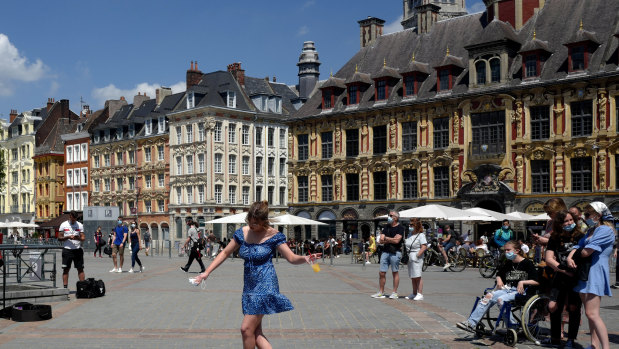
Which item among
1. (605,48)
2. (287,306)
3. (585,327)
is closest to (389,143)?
(605,48)

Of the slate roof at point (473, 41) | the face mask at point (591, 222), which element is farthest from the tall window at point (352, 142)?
the face mask at point (591, 222)

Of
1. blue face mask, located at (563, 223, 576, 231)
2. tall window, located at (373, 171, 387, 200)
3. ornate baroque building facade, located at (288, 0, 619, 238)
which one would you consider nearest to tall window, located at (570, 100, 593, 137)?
ornate baroque building facade, located at (288, 0, 619, 238)

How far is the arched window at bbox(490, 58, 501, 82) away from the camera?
38.6 meters

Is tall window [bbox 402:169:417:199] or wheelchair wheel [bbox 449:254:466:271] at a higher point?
tall window [bbox 402:169:417:199]

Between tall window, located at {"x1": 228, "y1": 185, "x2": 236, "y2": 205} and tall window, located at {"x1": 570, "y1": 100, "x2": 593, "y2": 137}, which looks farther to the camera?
tall window, located at {"x1": 228, "y1": 185, "x2": 236, "y2": 205}

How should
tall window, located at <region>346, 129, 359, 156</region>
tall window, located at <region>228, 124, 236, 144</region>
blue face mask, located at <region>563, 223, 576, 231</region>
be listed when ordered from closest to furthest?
blue face mask, located at <region>563, 223, 576, 231</region> < tall window, located at <region>346, 129, 359, 156</region> < tall window, located at <region>228, 124, 236, 144</region>

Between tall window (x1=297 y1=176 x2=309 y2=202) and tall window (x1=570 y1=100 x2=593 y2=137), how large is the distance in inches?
700

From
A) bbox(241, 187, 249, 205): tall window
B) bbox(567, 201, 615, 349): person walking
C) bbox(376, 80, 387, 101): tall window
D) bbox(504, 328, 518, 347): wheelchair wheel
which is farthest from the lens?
bbox(241, 187, 249, 205): tall window

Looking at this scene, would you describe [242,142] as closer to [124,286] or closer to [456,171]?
[456,171]

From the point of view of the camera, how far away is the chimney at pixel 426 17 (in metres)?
46.0

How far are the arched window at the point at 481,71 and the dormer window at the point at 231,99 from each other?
25106 millimetres

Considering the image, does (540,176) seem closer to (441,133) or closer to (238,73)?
(441,133)

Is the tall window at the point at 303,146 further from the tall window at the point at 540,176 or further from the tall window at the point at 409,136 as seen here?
the tall window at the point at 540,176

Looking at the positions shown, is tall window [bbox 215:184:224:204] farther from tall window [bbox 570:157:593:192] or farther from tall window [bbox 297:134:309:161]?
tall window [bbox 570:157:593:192]
